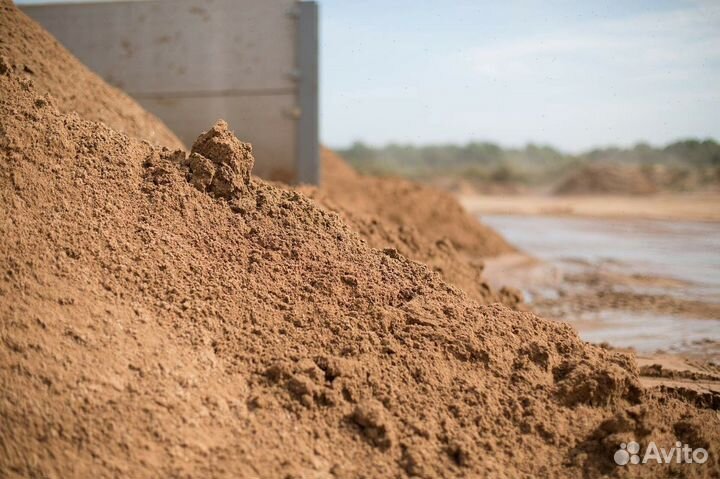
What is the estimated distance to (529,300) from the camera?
23.0 feet

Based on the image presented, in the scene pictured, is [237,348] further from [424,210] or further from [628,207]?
[628,207]

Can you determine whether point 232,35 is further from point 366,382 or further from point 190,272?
point 366,382

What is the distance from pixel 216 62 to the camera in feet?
26.5

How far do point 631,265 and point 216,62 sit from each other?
6.17 meters

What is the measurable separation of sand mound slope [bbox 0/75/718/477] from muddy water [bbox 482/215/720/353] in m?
2.42

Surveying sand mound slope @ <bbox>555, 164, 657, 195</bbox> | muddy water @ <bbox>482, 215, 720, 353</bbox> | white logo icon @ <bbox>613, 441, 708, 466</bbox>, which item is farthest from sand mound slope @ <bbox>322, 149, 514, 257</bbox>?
sand mound slope @ <bbox>555, 164, 657, 195</bbox>

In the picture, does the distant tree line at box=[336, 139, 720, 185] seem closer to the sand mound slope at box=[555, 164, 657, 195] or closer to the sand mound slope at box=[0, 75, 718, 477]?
the sand mound slope at box=[555, 164, 657, 195]

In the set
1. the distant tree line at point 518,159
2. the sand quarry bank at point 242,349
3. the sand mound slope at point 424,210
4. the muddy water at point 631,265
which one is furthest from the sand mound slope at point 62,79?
the distant tree line at point 518,159

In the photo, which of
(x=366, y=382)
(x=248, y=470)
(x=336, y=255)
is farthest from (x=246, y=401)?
(x=336, y=255)

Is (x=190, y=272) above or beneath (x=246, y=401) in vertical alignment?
above

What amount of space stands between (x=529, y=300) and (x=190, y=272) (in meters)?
4.70

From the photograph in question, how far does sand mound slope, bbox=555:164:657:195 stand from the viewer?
23.9 m

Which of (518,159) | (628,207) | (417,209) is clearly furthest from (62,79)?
(518,159)

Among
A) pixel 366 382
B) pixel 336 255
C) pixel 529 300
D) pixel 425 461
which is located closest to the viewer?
pixel 425 461
